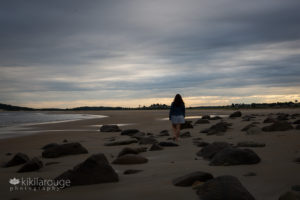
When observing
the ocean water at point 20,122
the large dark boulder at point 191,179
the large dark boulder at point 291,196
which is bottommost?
the ocean water at point 20,122

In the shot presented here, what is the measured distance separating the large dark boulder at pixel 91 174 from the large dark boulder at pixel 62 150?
3.03m

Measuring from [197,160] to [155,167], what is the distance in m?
0.94

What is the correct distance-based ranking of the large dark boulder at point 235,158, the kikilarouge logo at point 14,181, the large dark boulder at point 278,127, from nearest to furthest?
the kikilarouge logo at point 14,181 → the large dark boulder at point 235,158 → the large dark boulder at point 278,127

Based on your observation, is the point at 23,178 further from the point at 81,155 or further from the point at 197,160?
the point at 197,160

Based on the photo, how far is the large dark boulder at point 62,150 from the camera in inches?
266

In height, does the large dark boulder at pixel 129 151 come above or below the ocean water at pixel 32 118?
above

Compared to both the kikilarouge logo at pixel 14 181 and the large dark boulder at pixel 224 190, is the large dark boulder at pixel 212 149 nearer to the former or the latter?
the large dark boulder at pixel 224 190

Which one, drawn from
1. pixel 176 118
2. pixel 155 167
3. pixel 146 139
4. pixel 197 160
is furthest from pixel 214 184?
pixel 176 118

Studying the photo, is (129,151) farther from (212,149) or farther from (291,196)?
(291,196)

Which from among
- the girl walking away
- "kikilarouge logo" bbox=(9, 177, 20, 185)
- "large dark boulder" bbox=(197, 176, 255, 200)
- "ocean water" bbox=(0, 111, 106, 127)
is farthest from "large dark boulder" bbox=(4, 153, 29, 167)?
"ocean water" bbox=(0, 111, 106, 127)

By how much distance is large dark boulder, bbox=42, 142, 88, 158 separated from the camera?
6.75 meters

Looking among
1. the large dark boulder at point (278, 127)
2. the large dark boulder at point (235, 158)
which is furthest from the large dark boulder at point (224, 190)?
the large dark boulder at point (278, 127)

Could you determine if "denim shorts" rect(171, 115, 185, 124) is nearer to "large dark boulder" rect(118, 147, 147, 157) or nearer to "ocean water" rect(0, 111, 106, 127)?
"large dark boulder" rect(118, 147, 147, 157)

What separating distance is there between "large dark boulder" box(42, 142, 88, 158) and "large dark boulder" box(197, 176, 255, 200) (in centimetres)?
454
